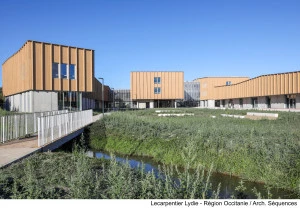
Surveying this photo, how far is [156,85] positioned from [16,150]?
53.9m

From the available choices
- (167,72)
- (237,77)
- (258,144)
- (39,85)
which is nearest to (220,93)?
(237,77)

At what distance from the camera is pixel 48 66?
27672mm

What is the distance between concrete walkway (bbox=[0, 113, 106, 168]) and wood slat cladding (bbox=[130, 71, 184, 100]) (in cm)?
5060

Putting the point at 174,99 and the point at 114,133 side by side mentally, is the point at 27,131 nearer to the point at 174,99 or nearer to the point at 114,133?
the point at 114,133

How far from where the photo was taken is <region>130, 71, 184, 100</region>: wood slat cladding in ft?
207

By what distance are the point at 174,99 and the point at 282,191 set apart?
186ft

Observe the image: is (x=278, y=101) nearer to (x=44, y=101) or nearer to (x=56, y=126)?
(x=44, y=101)

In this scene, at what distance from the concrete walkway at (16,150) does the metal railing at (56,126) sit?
1.84 feet

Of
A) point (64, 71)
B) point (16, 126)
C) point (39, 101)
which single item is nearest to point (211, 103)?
point (64, 71)

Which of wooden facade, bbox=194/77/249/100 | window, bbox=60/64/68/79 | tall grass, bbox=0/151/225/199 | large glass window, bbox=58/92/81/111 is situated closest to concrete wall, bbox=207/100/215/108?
wooden facade, bbox=194/77/249/100

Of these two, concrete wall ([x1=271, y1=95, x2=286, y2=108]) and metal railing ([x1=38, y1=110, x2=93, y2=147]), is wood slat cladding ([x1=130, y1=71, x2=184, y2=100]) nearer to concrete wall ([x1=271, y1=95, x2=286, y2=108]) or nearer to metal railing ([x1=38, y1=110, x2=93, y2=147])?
concrete wall ([x1=271, y1=95, x2=286, y2=108])

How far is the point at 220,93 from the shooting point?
68.1m

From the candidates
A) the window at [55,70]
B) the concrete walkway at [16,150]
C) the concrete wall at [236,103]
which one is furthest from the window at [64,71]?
the concrete wall at [236,103]

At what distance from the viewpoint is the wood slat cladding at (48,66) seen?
26.7 meters
